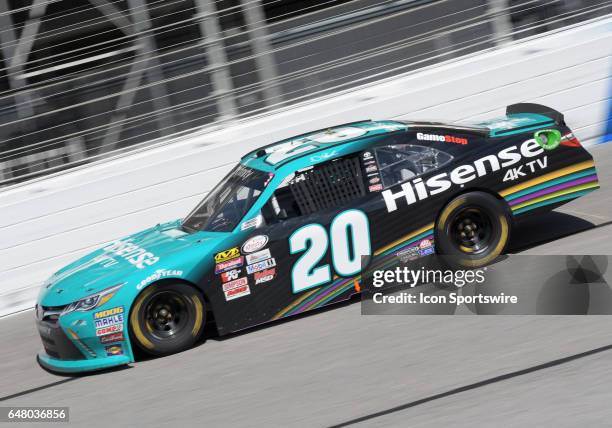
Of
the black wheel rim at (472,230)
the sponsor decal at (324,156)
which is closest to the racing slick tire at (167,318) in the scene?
the sponsor decal at (324,156)

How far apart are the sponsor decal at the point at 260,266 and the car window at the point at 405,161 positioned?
1.12m

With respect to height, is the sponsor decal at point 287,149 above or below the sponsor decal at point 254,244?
above

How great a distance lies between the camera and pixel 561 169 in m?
7.36

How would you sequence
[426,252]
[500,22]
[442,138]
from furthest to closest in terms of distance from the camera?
1. [500,22]
2. [442,138]
3. [426,252]

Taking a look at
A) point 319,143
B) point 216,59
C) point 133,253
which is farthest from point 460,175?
point 216,59

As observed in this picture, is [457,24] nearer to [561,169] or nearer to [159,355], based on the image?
[561,169]

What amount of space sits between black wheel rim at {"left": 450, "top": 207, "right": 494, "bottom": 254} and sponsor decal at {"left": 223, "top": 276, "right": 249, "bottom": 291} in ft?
5.72

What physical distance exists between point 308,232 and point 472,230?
1.45 m

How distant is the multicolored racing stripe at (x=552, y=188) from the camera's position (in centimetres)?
724

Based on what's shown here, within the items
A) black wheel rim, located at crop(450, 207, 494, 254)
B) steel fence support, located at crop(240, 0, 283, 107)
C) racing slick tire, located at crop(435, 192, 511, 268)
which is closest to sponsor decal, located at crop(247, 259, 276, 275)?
racing slick tire, located at crop(435, 192, 511, 268)

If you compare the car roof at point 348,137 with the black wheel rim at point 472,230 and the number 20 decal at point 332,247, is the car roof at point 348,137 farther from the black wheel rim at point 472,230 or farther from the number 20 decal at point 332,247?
the black wheel rim at point 472,230

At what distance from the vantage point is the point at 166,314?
6.71 metres

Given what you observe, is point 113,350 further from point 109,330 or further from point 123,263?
point 123,263

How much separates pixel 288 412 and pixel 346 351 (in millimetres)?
939
